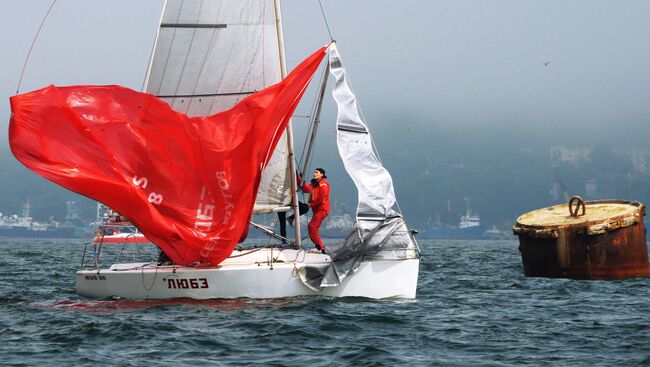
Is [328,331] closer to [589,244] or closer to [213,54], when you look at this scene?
[213,54]

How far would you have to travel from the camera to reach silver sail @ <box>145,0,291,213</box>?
22.2 m

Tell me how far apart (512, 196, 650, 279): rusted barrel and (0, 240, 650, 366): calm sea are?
13.3 feet

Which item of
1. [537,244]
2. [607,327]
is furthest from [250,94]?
[537,244]

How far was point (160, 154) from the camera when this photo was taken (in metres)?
20.8

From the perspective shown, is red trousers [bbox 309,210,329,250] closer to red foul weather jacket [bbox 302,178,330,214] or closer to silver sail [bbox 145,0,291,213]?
red foul weather jacket [bbox 302,178,330,214]

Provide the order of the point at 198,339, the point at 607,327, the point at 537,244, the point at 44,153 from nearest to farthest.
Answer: the point at 198,339 < the point at 607,327 < the point at 44,153 < the point at 537,244

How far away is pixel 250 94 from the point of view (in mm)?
22172

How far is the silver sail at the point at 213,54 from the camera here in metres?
22.2

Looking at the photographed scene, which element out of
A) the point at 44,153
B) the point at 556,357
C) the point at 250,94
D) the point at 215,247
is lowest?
the point at 556,357

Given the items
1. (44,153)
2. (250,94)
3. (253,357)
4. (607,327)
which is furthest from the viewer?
(250,94)

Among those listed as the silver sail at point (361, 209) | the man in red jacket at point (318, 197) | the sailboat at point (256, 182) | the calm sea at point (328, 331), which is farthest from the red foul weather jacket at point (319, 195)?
the calm sea at point (328, 331)

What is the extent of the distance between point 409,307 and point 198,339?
5.70 metres

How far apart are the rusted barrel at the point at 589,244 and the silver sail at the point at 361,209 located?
844 cm

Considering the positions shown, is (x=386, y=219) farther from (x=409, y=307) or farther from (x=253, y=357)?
(x=253, y=357)
